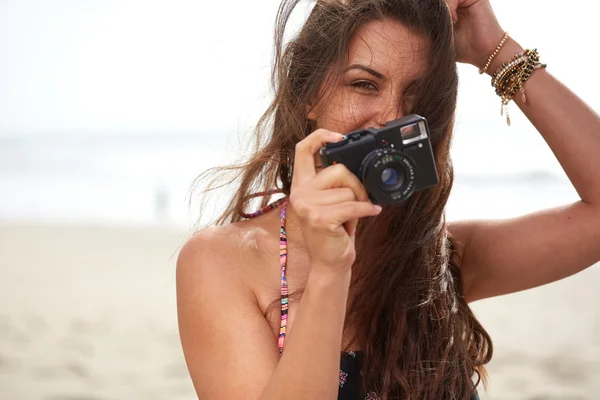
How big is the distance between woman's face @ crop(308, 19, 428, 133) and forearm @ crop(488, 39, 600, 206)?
444 millimetres

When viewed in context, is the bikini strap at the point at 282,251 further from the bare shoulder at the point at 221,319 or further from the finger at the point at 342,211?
the finger at the point at 342,211

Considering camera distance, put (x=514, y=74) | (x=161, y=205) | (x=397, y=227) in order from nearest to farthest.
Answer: (x=397, y=227) < (x=514, y=74) < (x=161, y=205)

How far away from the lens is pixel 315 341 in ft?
4.89

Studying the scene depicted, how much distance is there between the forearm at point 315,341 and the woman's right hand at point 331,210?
1.7 inches

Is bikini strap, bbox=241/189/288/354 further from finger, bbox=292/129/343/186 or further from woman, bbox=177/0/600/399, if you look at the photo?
finger, bbox=292/129/343/186

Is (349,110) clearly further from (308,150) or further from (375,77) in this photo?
(308,150)

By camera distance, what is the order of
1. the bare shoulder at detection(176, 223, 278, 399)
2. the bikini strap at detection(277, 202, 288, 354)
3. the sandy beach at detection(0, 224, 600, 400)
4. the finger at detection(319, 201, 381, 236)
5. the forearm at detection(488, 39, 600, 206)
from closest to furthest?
1. the finger at detection(319, 201, 381, 236)
2. the bare shoulder at detection(176, 223, 278, 399)
3. the bikini strap at detection(277, 202, 288, 354)
4. the forearm at detection(488, 39, 600, 206)
5. the sandy beach at detection(0, 224, 600, 400)

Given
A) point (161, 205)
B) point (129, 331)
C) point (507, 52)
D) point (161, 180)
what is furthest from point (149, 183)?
point (507, 52)

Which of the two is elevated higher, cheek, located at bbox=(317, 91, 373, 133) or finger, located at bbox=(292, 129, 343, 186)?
cheek, located at bbox=(317, 91, 373, 133)

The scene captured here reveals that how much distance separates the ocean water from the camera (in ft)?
34.3

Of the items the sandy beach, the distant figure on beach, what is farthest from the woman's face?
the distant figure on beach

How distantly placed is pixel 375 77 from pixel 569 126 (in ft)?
2.17

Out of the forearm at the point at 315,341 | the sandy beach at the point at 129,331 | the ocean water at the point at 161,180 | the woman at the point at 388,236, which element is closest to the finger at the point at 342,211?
the forearm at the point at 315,341

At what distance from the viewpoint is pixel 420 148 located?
1575 millimetres
